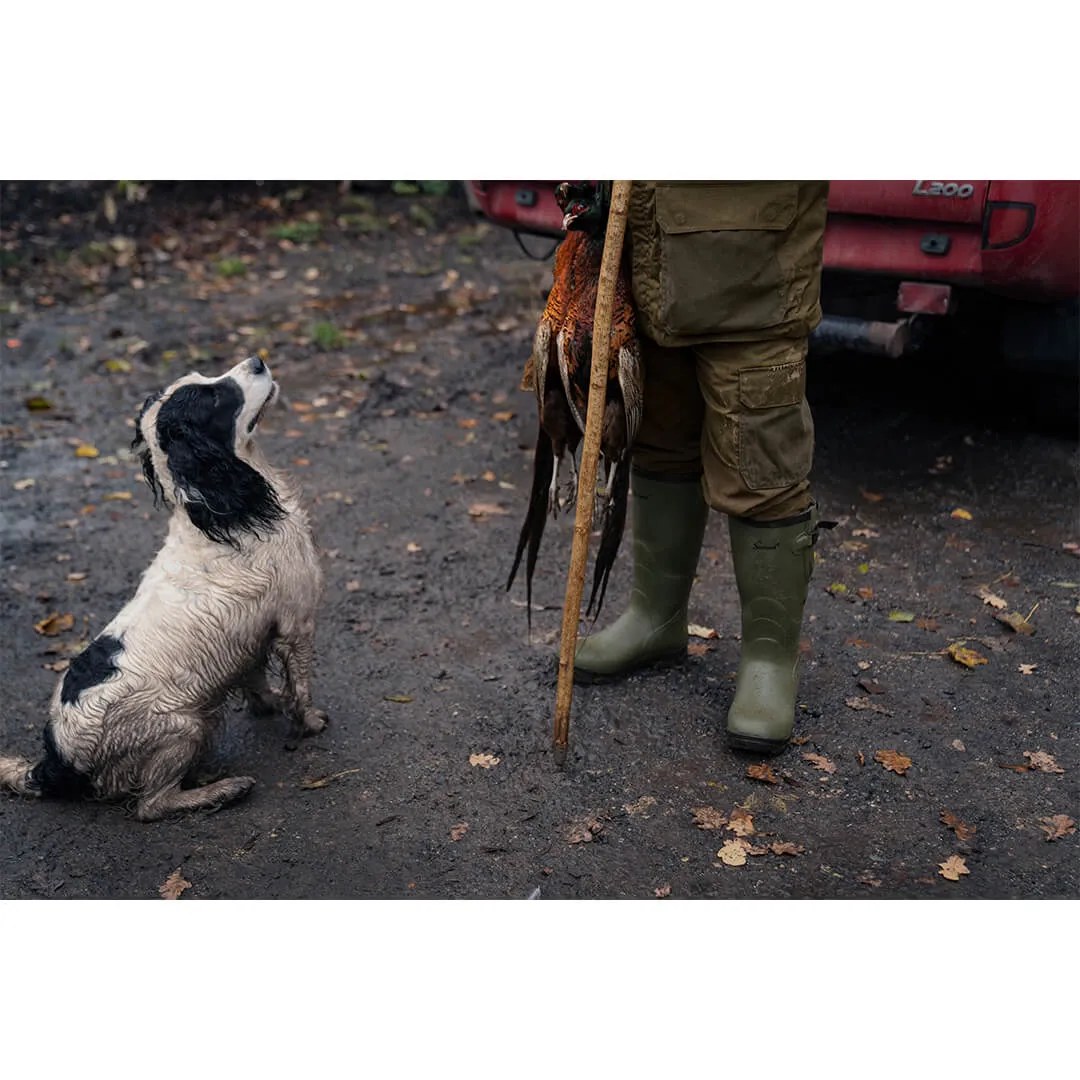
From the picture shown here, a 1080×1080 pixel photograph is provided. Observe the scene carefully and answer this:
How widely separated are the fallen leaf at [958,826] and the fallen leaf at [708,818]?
64cm


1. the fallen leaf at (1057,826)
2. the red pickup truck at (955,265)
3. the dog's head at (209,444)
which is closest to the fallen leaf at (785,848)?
the fallen leaf at (1057,826)

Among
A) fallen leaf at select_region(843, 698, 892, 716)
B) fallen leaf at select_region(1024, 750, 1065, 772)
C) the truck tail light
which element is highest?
the truck tail light

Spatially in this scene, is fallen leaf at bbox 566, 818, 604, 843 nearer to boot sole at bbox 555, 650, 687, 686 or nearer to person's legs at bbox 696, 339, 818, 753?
person's legs at bbox 696, 339, 818, 753

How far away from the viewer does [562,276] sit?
3502 mm

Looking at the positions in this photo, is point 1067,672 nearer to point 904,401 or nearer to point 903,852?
point 903,852

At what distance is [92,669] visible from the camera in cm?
341

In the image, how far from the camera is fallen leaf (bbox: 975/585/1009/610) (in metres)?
4.50

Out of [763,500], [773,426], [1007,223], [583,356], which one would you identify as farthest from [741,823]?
[1007,223]

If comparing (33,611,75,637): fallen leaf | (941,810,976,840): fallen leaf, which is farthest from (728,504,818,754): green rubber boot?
(33,611,75,637): fallen leaf

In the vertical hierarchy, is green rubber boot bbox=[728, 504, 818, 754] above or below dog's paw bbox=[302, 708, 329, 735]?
above

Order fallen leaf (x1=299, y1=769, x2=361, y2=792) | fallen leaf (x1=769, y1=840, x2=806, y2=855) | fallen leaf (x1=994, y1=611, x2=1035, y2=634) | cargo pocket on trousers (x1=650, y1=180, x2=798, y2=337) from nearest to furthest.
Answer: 1. cargo pocket on trousers (x1=650, y1=180, x2=798, y2=337)
2. fallen leaf (x1=769, y1=840, x2=806, y2=855)
3. fallen leaf (x1=299, y1=769, x2=361, y2=792)
4. fallen leaf (x1=994, y1=611, x2=1035, y2=634)

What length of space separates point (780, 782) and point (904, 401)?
130 inches

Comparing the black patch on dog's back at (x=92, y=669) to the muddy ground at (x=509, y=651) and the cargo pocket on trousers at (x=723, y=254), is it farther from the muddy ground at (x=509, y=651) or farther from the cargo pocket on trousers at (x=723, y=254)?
the cargo pocket on trousers at (x=723, y=254)

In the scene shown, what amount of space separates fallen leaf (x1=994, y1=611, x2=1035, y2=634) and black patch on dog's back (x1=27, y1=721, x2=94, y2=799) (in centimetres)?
327
